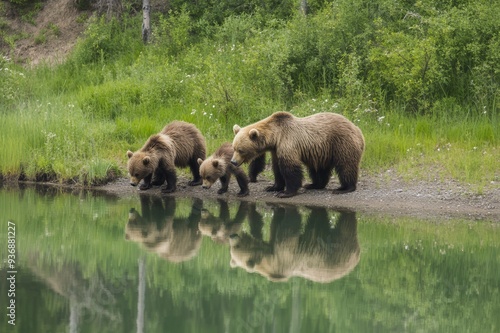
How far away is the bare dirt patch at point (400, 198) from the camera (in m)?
12.9

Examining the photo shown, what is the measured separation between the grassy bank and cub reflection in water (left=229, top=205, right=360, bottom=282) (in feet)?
7.52

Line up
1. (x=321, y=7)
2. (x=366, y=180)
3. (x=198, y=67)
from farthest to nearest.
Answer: (x=321, y=7)
(x=198, y=67)
(x=366, y=180)

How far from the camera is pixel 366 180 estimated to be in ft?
46.9

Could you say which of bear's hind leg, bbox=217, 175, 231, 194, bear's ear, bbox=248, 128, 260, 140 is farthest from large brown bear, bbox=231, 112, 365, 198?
bear's hind leg, bbox=217, 175, 231, 194

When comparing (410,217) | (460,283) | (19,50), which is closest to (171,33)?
(19,50)

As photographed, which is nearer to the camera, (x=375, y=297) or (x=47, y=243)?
(x=375, y=297)

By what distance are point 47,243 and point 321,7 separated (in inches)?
416

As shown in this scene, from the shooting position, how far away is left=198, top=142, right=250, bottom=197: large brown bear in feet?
45.5

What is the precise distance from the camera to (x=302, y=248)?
11172 mm

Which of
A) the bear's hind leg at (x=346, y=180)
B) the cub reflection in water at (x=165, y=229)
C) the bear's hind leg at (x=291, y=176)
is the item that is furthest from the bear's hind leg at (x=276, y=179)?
the cub reflection in water at (x=165, y=229)

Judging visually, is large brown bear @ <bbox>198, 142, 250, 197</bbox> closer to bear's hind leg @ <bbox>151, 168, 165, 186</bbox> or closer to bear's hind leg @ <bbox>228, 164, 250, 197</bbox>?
bear's hind leg @ <bbox>228, 164, 250, 197</bbox>

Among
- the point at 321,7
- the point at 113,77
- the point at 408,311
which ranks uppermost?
the point at 321,7

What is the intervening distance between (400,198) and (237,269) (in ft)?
13.9

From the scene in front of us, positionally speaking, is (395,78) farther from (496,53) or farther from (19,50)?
(19,50)
